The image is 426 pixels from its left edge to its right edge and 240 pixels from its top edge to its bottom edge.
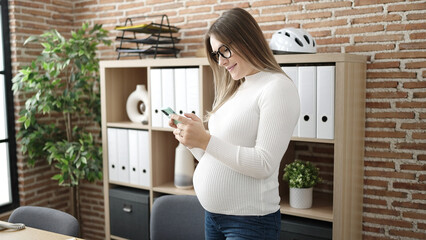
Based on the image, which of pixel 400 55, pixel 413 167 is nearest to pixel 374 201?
pixel 413 167

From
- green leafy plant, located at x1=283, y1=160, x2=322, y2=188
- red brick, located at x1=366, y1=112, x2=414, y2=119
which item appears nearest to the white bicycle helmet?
red brick, located at x1=366, y1=112, x2=414, y2=119

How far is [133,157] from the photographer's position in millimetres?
3000

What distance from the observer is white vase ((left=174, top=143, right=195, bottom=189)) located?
113 inches

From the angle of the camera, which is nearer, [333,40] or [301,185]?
[301,185]

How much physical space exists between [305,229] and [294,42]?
101 centimetres

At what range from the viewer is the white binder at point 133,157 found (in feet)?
9.77

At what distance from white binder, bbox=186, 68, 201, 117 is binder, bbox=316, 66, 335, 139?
76 centimetres

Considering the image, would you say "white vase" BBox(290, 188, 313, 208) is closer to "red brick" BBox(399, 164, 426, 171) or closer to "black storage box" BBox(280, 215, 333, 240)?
"black storage box" BBox(280, 215, 333, 240)

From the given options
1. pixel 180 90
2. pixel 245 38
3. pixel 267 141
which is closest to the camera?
pixel 267 141

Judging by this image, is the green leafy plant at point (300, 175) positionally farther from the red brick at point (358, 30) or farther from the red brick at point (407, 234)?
the red brick at point (358, 30)

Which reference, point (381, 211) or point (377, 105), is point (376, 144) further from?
point (381, 211)

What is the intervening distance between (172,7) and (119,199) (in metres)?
1.45

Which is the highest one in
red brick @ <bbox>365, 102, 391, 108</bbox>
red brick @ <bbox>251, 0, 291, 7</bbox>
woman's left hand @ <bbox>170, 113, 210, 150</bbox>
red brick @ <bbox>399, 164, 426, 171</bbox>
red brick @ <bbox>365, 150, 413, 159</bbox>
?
red brick @ <bbox>251, 0, 291, 7</bbox>

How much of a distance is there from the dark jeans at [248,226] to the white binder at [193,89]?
3.60 ft
